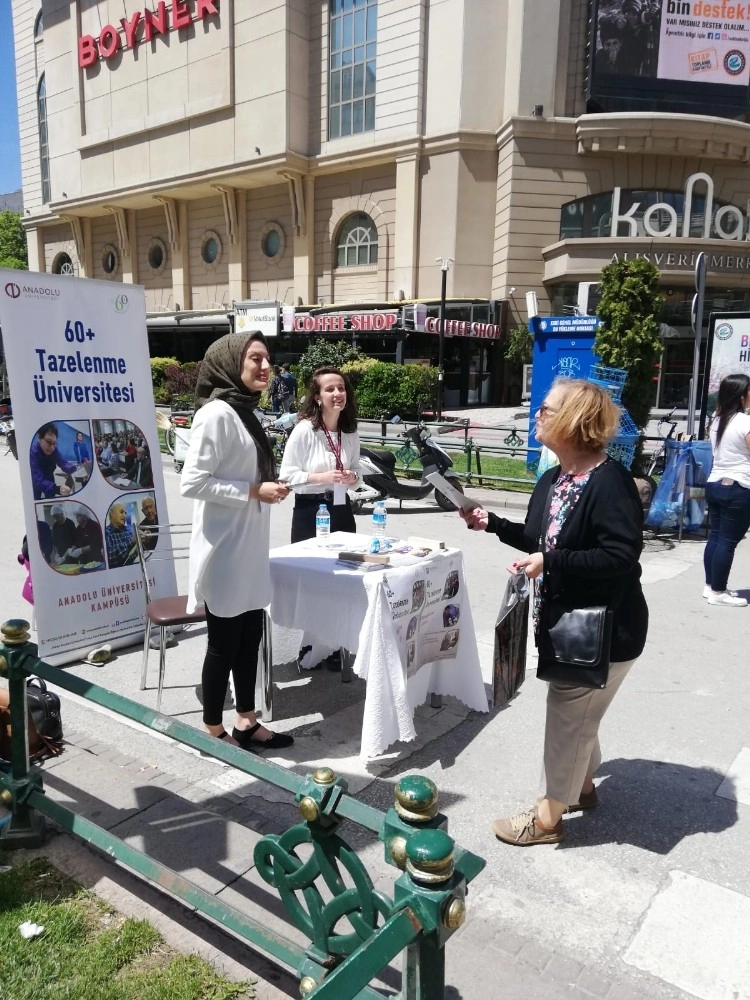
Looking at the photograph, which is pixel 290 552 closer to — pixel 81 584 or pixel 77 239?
pixel 81 584

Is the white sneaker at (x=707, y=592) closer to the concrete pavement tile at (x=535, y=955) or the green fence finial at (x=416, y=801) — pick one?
the concrete pavement tile at (x=535, y=955)

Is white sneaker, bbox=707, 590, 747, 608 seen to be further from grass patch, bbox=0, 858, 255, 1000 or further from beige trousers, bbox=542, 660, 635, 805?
grass patch, bbox=0, 858, 255, 1000

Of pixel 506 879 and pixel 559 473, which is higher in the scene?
pixel 559 473

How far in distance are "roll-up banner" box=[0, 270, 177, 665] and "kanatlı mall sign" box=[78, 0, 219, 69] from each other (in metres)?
35.2

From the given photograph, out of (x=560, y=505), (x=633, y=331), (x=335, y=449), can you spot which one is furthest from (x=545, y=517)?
(x=633, y=331)

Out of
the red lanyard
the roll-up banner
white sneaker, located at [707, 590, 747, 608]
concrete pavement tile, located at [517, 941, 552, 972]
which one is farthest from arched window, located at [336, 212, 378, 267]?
concrete pavement tile, located at [517, 941, 552, 972]

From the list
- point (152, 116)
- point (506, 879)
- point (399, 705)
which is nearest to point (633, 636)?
point (506, 879)

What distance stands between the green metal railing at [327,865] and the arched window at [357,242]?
102ft

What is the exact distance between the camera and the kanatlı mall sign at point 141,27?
1316 inches

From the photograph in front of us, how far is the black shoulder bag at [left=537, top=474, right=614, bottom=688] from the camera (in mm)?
2678

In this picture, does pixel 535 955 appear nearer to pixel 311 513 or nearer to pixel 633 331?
pixel 311 513

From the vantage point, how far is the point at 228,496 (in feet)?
11.2

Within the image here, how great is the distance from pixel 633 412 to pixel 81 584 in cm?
813

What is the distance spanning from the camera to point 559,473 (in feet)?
9.64
